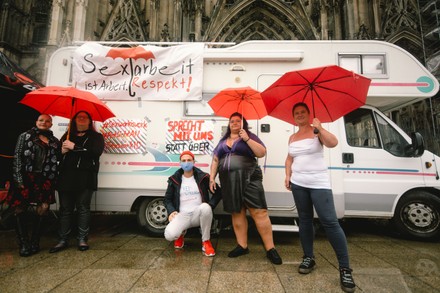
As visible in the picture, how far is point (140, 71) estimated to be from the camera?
A: 469cm

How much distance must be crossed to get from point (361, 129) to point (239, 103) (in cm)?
274

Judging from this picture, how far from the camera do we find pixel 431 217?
175 inches

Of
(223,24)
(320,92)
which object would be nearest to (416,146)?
(320,92)

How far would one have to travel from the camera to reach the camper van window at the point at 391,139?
452cm

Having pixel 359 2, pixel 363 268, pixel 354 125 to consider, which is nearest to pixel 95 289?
Answer: pixel 363 268

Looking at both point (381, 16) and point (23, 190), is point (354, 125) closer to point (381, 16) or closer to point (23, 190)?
point (23, 190)

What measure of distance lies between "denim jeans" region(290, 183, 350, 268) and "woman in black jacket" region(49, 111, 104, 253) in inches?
119

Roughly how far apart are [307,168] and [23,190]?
12.9 feet

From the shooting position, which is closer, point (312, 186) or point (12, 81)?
point (312, 186)

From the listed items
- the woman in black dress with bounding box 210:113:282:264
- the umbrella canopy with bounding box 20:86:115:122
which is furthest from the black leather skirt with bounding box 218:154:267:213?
the umbrella canopy with bounding box 20:86:115:122

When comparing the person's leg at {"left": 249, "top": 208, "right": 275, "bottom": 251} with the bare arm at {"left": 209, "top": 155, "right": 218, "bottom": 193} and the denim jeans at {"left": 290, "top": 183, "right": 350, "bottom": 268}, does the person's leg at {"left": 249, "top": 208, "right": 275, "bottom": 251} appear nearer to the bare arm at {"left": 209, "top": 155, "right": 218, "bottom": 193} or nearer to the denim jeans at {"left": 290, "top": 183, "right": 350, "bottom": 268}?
the denim jeans at {"left": 290, "top": 183, "right": 350, "bottom": 268}

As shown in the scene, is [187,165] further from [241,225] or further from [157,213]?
[157,213]

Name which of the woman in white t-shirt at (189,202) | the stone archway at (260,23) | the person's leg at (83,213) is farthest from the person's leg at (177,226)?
the stone archway at (260,23)

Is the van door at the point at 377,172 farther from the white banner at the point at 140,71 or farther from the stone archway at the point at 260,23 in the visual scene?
the stone archway at the point at 260,23
